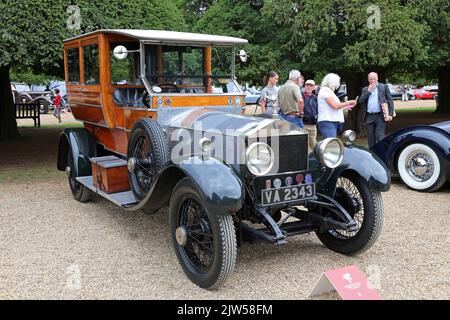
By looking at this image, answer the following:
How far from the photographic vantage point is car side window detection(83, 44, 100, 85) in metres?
5.54

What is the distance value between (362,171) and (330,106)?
2581 mm

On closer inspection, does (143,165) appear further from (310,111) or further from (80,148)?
(310,111)

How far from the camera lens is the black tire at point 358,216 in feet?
13.2

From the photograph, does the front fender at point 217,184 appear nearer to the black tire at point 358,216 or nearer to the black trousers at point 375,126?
the black tire at point 358,216

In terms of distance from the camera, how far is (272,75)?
293 inches

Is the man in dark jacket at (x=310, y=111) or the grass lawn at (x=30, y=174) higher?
the man in dark jacket at (x=310, y=111)

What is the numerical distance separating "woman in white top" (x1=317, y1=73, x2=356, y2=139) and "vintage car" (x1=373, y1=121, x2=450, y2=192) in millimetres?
920

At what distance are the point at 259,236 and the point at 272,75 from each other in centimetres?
429

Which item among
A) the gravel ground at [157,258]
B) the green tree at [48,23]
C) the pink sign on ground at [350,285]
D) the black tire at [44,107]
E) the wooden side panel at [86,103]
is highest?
the green tree at [48,23]

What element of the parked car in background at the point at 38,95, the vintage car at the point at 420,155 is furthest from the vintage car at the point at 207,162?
the parked car in background at the point at 38,95

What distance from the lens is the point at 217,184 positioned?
3.41m

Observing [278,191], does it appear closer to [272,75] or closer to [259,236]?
[259,236]

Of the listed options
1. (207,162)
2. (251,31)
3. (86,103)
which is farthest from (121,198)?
(251,31)

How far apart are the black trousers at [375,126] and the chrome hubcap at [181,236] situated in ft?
15.3
